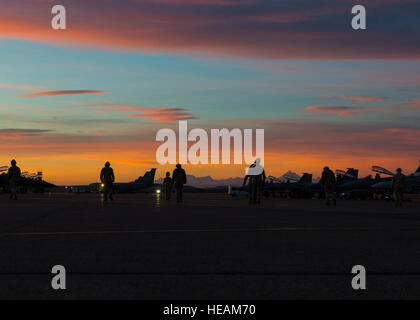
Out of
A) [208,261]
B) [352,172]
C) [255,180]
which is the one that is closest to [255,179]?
[255,180]

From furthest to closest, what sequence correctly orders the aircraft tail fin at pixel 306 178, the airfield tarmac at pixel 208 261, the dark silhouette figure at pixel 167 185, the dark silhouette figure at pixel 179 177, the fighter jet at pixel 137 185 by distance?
Result: the fighter jet at pixel 137 185
the aircraft tail fin at pixel 306 178
the dark silhouette figure at pixel 167 185
the dark silhouette figure at pixel 179 177
the airfield tarmac at pixel 208 261

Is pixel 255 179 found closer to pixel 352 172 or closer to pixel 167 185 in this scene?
pixel 167 185

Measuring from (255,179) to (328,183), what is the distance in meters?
3.96

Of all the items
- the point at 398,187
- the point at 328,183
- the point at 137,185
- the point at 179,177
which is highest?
the point at 179,177

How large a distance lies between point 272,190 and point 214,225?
59183mm

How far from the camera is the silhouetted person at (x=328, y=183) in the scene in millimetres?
31672

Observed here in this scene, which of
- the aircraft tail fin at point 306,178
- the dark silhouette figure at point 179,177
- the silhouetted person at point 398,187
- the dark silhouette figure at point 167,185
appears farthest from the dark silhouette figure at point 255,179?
the aircraft tail fin at point 306,178

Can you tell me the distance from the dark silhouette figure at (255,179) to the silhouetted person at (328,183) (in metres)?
3.40

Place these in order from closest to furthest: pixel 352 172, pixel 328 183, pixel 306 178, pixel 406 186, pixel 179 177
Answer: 1. pixel 179 177
2. pixel 328 183
3. pixel 406 186
4. pixel 352 172
5. pixel 306 178

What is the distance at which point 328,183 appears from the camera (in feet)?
105

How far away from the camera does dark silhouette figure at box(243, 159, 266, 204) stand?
30.2 meters

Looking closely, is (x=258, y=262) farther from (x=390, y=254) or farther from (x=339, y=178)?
(x=339, y=178)

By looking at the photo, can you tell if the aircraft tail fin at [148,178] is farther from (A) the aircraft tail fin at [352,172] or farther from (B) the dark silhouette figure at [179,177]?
(B) the dark silhouette figure at [179,177]

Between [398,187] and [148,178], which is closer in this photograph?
[398,187]
